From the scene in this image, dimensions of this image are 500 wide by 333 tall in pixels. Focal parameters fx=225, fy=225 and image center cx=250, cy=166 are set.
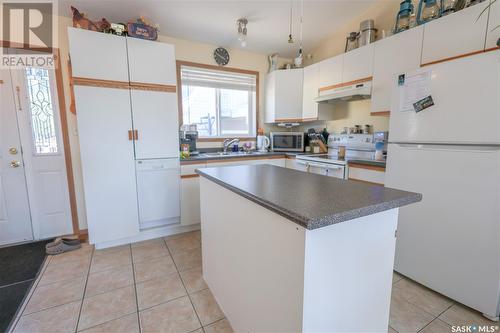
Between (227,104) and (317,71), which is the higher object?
(317,71)

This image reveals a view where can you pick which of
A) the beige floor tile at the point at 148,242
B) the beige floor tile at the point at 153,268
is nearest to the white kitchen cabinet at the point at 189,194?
the beige floor tile at the point at 148,242

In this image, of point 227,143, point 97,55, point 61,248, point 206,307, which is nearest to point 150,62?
point 97,55

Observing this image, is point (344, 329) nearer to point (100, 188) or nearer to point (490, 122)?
point (490, 122)

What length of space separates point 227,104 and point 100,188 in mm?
2111

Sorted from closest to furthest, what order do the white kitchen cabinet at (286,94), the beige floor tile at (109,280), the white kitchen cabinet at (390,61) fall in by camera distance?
the beige floor tile at (109,280) → the white kitchen cabinet at (390,61) → the white kitchen cabinet at (286,94)

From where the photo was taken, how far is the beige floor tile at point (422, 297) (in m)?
1.60

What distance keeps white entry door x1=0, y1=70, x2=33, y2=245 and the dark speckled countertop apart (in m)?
2.49

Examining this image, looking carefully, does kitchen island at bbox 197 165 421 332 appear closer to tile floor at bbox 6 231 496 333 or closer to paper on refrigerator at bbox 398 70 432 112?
tile floor at bbox 6 231 496 333

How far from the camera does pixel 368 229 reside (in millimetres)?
980

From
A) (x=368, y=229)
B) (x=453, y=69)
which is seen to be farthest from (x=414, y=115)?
(x=368, y=229)

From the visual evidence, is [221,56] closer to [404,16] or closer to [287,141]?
[287,141]

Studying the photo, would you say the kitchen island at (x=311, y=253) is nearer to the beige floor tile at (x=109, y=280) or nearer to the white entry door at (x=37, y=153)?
the beige floor tile at (x=109, y=280)

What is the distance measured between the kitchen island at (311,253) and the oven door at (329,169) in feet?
4.25

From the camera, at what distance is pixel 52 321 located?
1.50m
